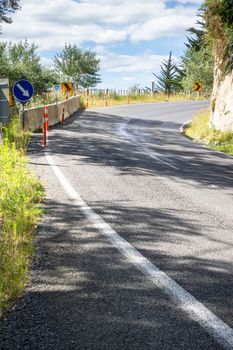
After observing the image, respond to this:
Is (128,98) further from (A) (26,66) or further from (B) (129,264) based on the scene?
(B) (129,264)

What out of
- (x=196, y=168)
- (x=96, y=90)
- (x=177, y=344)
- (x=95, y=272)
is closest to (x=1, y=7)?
(x=196, y=168)

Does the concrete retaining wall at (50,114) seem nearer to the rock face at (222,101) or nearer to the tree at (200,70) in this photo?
the rock face at (222,101)

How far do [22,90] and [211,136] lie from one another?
8697mm

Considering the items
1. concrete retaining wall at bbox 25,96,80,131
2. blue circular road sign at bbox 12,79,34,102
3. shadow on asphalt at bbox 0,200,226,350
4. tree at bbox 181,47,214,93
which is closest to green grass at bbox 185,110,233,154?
concrete retaining wall at bbox 25,96,80,131

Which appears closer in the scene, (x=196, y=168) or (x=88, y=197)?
(x=88, y=197)

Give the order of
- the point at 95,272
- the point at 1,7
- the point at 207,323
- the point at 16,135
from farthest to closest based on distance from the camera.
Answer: the point at 1,7
the point at 16,135
the point at 95,272
the point at 207,323

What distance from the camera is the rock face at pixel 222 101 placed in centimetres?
2034

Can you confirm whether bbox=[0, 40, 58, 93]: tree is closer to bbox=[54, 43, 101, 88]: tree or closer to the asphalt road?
bbox=[54, 43, 101, 88]: tree

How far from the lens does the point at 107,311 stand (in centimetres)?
391

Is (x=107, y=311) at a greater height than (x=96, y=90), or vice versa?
(x=96, y=90)

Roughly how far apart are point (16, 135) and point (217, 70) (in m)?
11.8

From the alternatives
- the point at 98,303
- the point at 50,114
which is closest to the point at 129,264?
the point at 98,303

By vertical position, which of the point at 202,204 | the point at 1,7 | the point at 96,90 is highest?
the point at 1,7

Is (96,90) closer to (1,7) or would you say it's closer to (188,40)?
(188,40)
